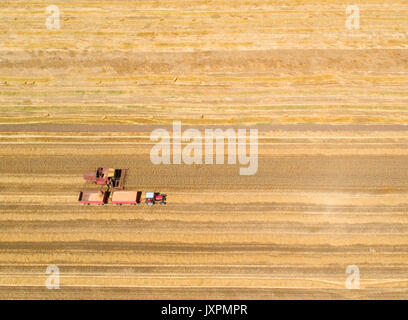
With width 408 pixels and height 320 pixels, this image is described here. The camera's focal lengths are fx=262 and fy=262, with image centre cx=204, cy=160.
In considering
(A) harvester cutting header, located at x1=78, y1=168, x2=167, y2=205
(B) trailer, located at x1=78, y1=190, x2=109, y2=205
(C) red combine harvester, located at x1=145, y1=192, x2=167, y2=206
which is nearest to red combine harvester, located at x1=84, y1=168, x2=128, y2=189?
(A) harvester cutting header, located at x1=78, y1=168, x2=167, y2=205

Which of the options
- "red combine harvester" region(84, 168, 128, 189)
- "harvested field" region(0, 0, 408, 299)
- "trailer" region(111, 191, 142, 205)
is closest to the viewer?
"harvested field" region(0, 0, 408, 299)

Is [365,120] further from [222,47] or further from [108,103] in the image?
[108,103]

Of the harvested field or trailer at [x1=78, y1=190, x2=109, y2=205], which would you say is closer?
the harvested field

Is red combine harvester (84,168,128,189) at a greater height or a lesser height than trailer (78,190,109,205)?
greater

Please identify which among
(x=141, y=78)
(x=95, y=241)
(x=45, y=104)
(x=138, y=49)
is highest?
(x=138, y=49)

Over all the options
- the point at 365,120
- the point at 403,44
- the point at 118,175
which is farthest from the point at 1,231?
the point at 403,44

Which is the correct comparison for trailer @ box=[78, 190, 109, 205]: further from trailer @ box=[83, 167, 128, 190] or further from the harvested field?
trailer @ box=[83, 167, 128, 190]

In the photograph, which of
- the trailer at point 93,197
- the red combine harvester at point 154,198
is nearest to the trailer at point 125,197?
the trailer at point 93,197
